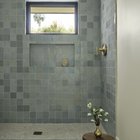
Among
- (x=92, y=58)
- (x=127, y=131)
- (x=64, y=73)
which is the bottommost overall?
(x=127, y=131)

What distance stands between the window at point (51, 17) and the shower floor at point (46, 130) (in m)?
1.39

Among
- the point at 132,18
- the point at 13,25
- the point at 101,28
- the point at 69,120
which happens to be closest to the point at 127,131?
the point at 132,18

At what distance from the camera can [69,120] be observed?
11.1 ft

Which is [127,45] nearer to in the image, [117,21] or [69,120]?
[117,21]

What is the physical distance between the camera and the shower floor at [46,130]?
273cm

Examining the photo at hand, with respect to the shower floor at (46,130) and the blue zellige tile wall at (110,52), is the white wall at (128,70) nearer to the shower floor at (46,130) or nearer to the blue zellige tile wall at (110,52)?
the blue zellige tile wall at (110,52)

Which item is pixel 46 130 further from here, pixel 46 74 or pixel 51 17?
pixel 51 17

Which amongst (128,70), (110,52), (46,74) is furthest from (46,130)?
(128,70)

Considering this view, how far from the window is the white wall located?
4.25 ft

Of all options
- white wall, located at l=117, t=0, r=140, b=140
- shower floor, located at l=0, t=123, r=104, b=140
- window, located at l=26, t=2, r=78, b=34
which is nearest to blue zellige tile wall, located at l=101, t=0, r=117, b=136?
white wall, located at l=117, t=0, r=140, b=140

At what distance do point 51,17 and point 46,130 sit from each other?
1.68 metres

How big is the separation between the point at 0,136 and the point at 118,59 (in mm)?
1668

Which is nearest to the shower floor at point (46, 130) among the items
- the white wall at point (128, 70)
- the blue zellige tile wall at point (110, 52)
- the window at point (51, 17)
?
the blue zellige tile wall at point (110, 52)

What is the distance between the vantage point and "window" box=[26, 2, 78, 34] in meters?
3.46
